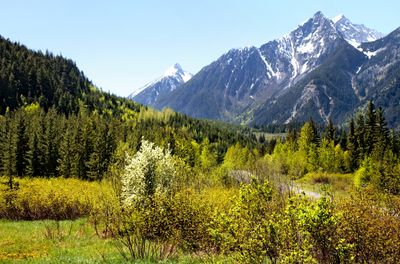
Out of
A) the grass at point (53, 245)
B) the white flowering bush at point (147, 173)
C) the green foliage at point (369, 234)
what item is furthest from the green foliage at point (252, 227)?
the white flowering bush at point (147, 173)

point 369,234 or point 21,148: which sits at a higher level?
point 369,234

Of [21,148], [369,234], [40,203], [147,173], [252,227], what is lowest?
[40,203]

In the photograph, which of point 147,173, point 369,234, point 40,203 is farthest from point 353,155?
point 369,234

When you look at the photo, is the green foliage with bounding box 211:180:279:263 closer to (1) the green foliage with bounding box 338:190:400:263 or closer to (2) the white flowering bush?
(1) the green foliage with bounding box 338:190:400:263

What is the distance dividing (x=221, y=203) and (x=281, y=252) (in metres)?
14.1

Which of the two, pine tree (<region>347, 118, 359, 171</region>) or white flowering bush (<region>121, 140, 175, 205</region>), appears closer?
white flowering bush (<region>121, 140, 175, 205</region>)

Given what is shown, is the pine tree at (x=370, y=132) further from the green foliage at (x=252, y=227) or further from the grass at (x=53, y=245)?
the green foliage at (x=252, y=227)

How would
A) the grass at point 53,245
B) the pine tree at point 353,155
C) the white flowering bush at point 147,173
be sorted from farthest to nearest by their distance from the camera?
the pine tree at point 353,155 → the white flowering bush at point 147,173 → the grass at point 53,245

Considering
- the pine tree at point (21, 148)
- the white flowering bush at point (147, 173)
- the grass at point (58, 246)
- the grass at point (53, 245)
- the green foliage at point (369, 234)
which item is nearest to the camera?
the green foliage at point (369, 234)

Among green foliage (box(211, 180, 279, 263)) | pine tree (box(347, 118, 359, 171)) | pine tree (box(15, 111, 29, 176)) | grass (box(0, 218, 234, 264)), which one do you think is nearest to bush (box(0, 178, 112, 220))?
grass (box(0, 218, 234, 264))

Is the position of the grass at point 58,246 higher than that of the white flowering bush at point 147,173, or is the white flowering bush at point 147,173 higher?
the white flowering bush at point 147,173

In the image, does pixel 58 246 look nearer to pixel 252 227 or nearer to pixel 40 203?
pixel 40 203

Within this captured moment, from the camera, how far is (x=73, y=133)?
90.6 metres

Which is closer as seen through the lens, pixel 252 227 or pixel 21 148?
pixel 252 227
